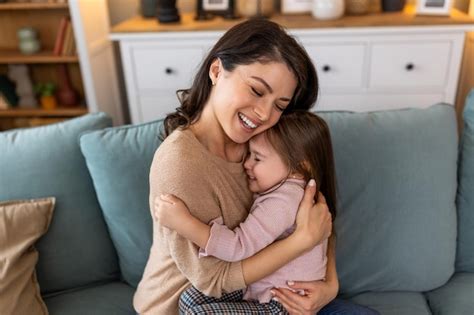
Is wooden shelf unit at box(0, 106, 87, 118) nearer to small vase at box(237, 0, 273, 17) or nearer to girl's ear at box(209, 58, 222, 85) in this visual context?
small vase at box(237, 0, 273, 17)

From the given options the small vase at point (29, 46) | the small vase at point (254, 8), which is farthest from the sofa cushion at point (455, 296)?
the small vase at point (29, 46)

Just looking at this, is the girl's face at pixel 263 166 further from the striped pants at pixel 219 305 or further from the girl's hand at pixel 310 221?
the striped pants at pixel 219 305

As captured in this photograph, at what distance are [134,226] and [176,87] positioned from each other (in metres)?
1.33

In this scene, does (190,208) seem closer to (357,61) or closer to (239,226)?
(239,226)

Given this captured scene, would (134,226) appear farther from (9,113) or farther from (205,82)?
(9,113)

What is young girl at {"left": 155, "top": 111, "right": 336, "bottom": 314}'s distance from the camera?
104cm

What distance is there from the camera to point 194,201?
1.04 meters

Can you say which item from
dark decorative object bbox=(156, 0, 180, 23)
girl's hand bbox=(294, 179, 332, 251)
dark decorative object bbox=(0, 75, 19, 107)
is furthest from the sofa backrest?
dark decorative object bbox=(0, 75, 19, 107)

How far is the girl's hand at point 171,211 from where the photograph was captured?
1000mm

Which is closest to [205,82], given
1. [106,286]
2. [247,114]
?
[247,114]

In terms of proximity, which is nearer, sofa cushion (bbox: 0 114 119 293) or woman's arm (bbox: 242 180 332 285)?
woman's arm (bbox: 242 180 332 285)

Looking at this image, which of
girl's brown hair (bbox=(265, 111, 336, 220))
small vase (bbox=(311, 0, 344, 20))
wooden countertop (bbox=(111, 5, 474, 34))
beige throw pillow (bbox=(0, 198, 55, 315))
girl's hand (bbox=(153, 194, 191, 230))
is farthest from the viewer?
small vase (bbox=(311, 0, 344, 20))

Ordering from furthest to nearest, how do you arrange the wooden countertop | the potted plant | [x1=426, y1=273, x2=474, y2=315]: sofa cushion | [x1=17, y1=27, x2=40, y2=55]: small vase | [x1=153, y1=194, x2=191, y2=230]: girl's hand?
the potted plant → [x1=17, y1=27, x2=40, y2=55]: small vase → the wooden countertop → [x1=426, y1=273, x2=474, y2=315]: sofa cushion → [x1=153, y1=194, x2=191, y2=230]: girl's hand

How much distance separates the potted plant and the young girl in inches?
88.4
